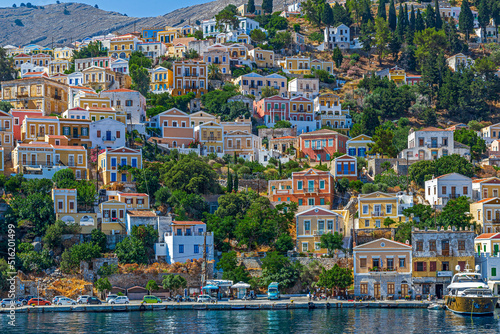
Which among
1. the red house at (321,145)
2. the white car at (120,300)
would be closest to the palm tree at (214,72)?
the red house at (321,145)

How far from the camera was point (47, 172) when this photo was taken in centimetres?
8288

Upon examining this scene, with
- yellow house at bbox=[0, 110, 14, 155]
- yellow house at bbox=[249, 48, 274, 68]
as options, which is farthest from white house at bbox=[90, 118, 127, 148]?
yellow house at bbox=[249, 48, 274, 68]

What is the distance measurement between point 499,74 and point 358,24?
1498 inches

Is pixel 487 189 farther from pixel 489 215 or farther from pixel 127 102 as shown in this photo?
pixel 127 102

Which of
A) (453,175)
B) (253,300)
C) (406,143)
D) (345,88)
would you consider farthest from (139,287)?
(345,88)

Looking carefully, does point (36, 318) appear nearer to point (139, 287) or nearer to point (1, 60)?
point (139, 287)

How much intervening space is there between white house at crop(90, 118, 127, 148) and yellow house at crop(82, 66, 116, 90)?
26.1 meters

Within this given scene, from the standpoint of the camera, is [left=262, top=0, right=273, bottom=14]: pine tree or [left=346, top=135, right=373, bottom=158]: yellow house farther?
[left=262, top=0, right=273, bottom=14]: pine tree

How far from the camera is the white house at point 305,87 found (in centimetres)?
12531

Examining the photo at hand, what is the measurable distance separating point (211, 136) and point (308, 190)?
2061 centimetres

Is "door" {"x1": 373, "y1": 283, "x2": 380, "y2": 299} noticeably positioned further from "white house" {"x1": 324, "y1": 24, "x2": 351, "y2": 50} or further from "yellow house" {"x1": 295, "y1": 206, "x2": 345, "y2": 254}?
"white house" {"x1": 324, "y1": 24, "x2": 351, "y2": 50}

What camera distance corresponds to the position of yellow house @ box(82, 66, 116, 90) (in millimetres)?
118875

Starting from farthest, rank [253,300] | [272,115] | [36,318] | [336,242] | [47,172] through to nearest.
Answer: [272,115] → [47,172] → [336,242] → [253,300] → [36,318]

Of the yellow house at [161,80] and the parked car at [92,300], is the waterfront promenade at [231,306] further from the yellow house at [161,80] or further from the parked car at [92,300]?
the yellow house at [161,80]
